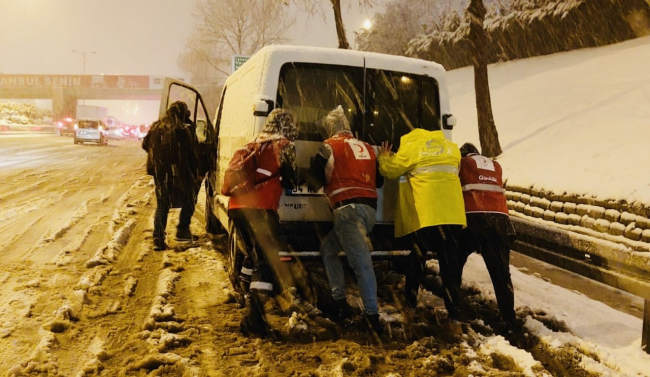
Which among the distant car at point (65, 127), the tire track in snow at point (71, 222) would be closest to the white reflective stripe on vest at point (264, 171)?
the tire track in snow at point (71, 222)

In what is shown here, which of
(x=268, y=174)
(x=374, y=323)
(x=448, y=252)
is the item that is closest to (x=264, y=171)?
(x=268, y=174)

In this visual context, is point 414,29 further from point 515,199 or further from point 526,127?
point 515,199

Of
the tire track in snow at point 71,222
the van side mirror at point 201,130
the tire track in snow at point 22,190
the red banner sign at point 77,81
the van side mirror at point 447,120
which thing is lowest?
the tire track in snow at point 71,222

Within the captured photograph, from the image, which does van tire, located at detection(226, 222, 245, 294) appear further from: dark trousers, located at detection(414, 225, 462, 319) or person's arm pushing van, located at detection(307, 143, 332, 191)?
dark trousers, located at detection(414, 225, 462, 319)

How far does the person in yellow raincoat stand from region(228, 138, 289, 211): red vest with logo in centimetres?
89

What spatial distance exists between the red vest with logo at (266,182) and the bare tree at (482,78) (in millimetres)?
8925

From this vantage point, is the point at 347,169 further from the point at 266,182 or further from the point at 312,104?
the point at 312,104

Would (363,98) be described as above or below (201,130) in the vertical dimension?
above

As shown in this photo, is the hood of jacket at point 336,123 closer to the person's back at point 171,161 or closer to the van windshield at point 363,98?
the van windshield at point 363,98

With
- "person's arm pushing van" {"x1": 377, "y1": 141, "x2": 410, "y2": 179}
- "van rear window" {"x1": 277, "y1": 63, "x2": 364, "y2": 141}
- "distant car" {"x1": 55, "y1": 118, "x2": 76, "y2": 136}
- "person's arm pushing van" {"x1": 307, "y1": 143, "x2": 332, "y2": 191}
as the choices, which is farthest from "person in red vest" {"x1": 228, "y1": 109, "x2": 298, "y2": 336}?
"distant car" {"x1": 55, "y1": 118, "x2": 76, "y2": 136}

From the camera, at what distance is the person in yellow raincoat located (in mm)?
4027

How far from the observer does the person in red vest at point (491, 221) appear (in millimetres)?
4169

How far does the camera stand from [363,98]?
4551 mm

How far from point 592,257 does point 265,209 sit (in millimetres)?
2863
